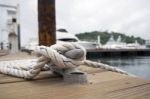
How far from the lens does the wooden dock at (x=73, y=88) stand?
2121mm

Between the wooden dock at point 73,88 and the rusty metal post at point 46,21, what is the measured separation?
1.86 meters

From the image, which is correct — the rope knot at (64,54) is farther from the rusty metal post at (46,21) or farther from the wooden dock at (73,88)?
the rusty metal post at (46,21)

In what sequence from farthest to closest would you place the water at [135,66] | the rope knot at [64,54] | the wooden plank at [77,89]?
the water at [135,66] < the rope knot at [64,54] < the wooden plank at [77,89]

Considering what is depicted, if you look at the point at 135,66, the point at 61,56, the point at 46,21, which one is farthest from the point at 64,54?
the point at 135,66

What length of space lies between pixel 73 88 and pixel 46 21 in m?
2.58

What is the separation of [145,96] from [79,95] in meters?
0.45

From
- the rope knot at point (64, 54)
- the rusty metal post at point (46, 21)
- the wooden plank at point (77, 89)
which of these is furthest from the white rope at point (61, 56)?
the rusty metal post at point (46, 21)

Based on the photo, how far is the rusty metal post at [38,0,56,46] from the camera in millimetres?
4688

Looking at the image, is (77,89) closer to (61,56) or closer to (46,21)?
(61,56)

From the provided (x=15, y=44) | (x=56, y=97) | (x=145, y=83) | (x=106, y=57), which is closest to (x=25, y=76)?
(x=56, y=97)

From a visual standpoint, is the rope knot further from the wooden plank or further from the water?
the water

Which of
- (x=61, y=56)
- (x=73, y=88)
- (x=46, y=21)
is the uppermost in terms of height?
(x=46, y=21)

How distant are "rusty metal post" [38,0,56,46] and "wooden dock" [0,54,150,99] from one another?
186cm

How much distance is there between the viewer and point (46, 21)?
4789 millimetres
